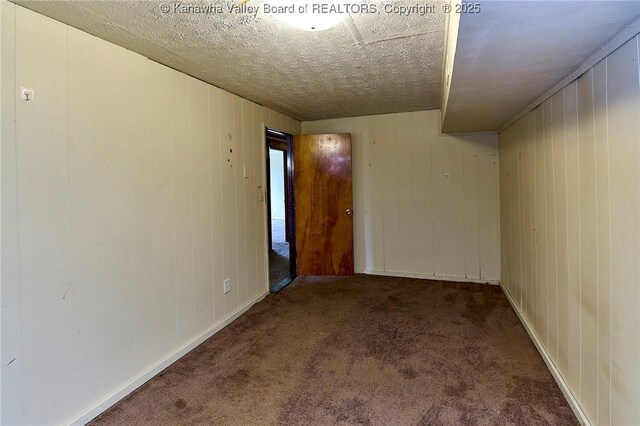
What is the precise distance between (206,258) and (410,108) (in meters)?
2.77

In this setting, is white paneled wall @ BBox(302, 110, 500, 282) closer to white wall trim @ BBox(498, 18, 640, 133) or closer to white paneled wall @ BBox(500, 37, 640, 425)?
white paneled wall @ BBox(500, 37, 640, 425)

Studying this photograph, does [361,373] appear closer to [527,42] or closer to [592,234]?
[592,234]

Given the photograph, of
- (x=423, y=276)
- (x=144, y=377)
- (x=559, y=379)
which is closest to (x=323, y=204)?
(x=423, y=276)

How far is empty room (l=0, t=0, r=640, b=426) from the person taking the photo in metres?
1.48

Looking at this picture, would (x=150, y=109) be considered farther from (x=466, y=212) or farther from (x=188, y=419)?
(x=466, y=212)

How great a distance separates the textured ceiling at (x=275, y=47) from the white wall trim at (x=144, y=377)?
197cm

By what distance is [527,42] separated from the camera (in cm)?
136

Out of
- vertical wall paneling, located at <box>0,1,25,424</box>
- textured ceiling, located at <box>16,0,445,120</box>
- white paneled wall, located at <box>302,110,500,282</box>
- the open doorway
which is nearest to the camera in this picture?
vertical wall paneling, located at <box>0,1,25,424</box>

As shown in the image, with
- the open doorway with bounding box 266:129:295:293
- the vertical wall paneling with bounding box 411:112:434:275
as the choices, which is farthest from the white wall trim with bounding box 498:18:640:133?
the open doorway with bounding box 266:129:295:293

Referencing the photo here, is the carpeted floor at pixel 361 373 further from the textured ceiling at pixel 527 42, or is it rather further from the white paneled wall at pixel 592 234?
the textured ceiling at pixel 527 42

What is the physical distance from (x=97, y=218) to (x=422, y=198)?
133 inches

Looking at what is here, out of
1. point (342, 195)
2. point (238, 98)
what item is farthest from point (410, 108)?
point (238, 98)

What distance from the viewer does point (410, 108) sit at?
3.99 meters

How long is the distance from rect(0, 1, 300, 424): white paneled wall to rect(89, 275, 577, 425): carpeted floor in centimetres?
29
